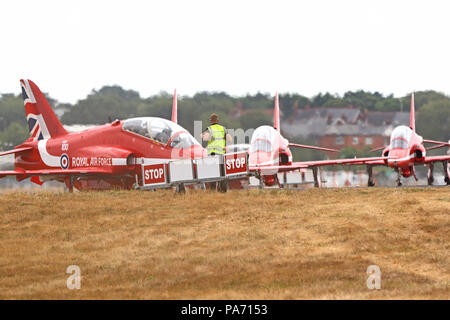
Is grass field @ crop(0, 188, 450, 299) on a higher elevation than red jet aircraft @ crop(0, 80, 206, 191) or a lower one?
lower

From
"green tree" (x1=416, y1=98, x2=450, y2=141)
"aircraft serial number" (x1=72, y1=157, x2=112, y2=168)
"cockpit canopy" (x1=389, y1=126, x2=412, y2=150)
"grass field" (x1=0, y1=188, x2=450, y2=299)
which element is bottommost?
"grass field" (x1=0, y1=188, x2=450, y2=299)

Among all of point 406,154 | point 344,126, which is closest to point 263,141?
point 406,154

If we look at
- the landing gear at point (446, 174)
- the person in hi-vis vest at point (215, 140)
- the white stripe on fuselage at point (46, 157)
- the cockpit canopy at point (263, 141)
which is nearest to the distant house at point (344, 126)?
the cockpit canopy at point (263, 141)

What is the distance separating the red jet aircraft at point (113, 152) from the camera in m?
23.5

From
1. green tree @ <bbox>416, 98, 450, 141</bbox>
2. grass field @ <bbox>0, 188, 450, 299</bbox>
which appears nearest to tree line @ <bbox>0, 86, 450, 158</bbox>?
green tree @ <bbox>416, 98, 450, 141</bbox>

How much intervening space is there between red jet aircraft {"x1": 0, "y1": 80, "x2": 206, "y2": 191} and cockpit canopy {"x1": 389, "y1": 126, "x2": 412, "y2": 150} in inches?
447

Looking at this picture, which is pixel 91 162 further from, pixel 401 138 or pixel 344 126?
pixel 344 126

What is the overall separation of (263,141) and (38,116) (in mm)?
9466

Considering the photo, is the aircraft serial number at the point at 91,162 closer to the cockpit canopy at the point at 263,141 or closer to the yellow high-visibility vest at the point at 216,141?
the yellow high-visibility vest at the point at 216,141

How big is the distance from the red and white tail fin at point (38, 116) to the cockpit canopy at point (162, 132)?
6.26m

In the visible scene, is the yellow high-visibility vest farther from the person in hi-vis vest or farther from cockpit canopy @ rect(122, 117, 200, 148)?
cockpit canopy @ rect(122, 117, 200, 148)

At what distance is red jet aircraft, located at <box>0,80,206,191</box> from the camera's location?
23.5 m

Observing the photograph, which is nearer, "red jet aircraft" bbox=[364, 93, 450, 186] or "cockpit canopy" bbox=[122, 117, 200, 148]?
"cockpit canopy" bbox=[122, 117, 200, 148]
